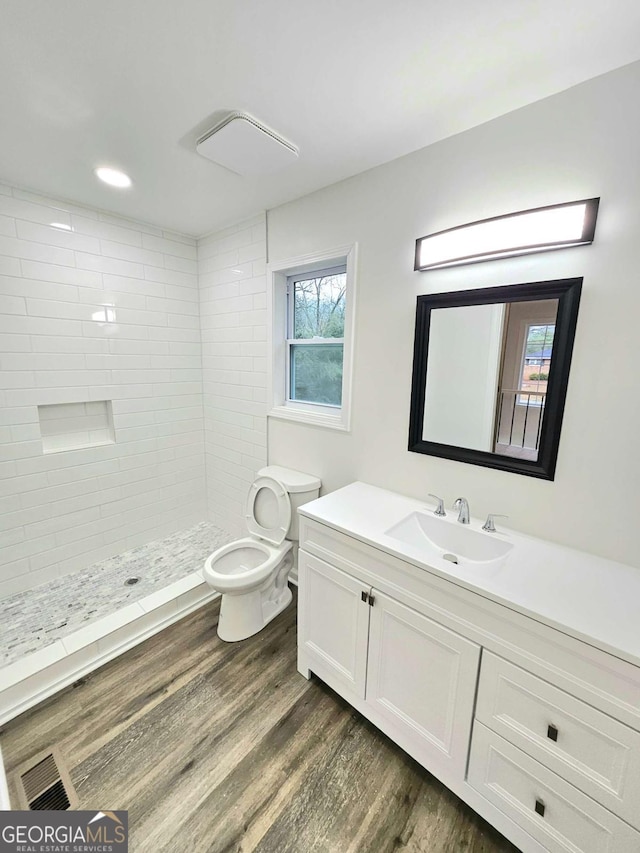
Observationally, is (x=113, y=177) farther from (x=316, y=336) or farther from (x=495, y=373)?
(x=495, y=373)

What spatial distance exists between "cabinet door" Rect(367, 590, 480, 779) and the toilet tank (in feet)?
2.84

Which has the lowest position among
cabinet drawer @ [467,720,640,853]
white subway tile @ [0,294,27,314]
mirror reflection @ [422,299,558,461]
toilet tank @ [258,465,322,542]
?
cabinet drawer @ [467,720,640,853]

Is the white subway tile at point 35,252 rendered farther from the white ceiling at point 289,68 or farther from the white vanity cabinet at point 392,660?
the white vanity cabinet at point 392,660

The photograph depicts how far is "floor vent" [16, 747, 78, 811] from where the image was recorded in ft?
4.04

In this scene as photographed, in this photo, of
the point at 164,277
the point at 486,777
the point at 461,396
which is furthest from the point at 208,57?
the point at 486,777

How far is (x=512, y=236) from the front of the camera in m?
1.33

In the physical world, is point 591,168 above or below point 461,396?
above

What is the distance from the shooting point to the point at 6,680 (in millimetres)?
1562

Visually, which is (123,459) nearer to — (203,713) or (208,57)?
(203,713)

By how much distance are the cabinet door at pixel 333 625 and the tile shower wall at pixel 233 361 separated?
1.15 meters

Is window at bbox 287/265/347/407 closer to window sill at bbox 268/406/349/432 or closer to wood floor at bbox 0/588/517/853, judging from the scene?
window sill at bbox 268/406/349/432

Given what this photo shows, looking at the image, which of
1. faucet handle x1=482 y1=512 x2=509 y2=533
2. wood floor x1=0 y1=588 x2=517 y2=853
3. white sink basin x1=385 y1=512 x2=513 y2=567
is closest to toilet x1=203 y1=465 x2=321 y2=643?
wood floor x1=0 y1=588 x2=517 y2=853

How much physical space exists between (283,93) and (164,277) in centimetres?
176

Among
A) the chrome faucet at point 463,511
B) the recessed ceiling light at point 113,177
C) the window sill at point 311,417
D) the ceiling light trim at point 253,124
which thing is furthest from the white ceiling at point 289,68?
the chrome faucet at point 463,511
